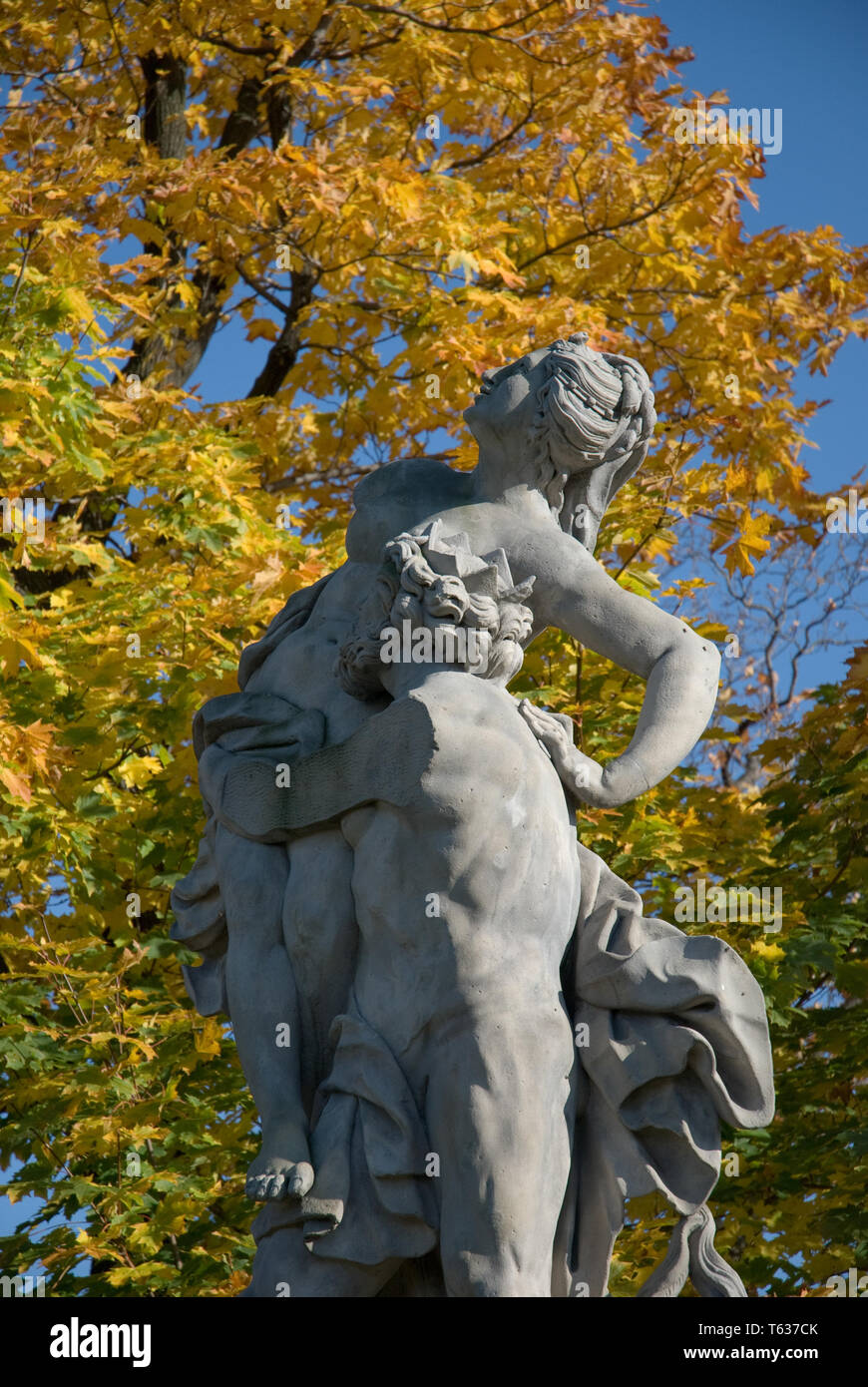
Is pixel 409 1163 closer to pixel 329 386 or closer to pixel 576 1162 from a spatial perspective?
pixel 576 1162

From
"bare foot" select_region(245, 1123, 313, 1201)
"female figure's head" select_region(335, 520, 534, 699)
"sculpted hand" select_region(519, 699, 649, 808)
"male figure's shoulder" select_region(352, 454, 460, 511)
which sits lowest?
"bare foot" select_region(245, 1123, 313, 1201)

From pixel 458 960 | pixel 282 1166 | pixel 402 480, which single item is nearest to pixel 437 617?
pixel 402 480

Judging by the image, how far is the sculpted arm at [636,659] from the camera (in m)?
4.92

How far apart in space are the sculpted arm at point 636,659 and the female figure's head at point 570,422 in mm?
220

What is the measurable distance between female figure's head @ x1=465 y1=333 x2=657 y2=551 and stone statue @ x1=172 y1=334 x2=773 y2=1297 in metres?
0.23

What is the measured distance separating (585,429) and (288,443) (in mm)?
6173

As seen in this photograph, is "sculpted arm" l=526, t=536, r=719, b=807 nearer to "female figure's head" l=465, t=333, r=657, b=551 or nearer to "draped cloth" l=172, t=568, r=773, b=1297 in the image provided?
"female figure's head" l=465, t=333, r=657, b=551

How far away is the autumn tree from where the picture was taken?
306 inches

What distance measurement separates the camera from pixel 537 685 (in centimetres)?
888

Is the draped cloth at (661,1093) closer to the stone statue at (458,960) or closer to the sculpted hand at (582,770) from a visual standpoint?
the stone statue at (458,960)

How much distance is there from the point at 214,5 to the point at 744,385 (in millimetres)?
3458

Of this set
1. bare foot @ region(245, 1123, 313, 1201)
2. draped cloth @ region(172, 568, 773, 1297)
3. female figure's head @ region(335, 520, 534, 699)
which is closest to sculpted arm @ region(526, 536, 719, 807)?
female figure's head @ region(335, 520, 534, 699)

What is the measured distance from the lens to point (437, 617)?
4863 mm

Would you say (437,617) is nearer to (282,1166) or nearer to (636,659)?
(636,659)
